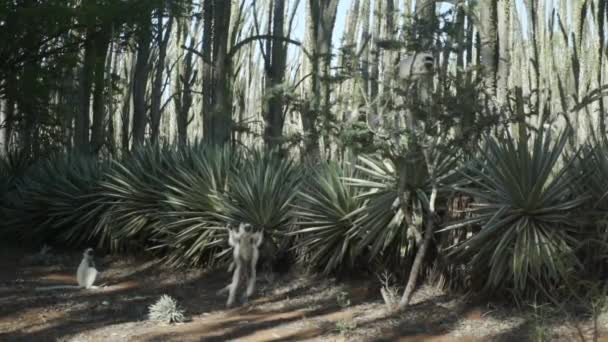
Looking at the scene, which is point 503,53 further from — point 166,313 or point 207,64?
point 207,64

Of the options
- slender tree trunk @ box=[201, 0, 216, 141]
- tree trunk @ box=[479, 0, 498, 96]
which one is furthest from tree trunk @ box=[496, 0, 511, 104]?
slender tree trunk @ box=[201, 0, 216, 141]

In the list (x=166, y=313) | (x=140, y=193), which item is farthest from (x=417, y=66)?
(x=140, y=193)

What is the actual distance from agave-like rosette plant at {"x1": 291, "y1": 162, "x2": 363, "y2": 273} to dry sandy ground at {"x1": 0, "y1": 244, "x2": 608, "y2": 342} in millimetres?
407

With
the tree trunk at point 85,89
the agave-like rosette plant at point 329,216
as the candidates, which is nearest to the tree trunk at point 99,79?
the tree trunk at point 85,89

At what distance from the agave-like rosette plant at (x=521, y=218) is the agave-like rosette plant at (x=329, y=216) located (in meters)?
1.60

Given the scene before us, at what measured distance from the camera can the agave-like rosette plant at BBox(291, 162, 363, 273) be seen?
372 inches

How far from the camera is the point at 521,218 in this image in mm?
7812

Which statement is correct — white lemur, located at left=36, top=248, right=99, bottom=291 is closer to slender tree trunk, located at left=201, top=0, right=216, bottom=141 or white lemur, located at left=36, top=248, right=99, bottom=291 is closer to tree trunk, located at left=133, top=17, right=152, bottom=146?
slender tree trunk, located at left=201, top=0, right=216, bottom=141

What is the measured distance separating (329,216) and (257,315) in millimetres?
1473

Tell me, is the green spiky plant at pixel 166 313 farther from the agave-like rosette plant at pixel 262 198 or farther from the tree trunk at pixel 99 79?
the tree trunk at pixel 99 79

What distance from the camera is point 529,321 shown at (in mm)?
7477

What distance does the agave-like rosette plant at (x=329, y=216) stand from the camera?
9438 mm

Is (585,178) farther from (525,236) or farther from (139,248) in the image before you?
(139,248)

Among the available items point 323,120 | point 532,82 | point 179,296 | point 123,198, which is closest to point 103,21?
point 123,198
